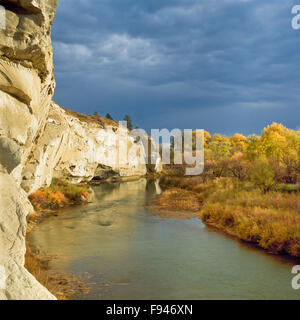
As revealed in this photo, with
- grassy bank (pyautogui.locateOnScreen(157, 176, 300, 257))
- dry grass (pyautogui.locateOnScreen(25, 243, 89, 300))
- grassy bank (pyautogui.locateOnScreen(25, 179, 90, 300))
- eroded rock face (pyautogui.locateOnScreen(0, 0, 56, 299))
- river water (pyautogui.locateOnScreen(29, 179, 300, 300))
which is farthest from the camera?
grassy bank (pyautogui.locateOnScreen(157, 176, 300, 257))

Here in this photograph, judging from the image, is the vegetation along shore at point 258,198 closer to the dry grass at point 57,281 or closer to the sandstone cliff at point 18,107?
the dry grass at point 57,281

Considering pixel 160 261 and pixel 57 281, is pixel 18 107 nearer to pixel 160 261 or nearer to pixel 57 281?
pixel 57 281

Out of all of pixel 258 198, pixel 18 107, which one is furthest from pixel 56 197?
pixel 18 107

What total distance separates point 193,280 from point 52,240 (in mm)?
9004

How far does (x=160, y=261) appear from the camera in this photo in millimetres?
12688

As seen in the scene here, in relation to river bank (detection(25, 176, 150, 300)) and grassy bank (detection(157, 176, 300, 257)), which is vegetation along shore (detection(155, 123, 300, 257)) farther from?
river bank (detection(25, 176, 150, 300))

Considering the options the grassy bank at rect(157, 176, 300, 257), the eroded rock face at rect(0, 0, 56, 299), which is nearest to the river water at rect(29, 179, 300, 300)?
the grassy bank at rect(157, 176, 300, 257)

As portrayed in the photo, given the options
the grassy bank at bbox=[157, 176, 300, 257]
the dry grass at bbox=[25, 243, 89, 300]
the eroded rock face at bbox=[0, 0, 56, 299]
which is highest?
the eroded rock face at bbox=[0, 0, 56, 299]

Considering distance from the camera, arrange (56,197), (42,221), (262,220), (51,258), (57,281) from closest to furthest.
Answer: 1. (57,281)
2. (51,258)
3. (262,220)
4. (42,221)
5. (56,197)

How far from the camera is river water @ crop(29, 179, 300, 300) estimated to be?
9781 mm

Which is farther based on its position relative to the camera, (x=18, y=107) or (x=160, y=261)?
(x=160, y=261)
